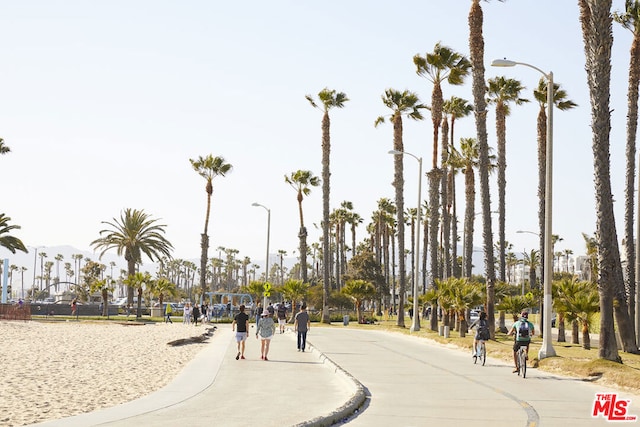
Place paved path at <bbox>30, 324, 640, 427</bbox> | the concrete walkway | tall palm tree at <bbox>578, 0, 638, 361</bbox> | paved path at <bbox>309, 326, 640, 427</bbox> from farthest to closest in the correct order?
tall palm tree at <bbox>578, 0, 638, 361</bbox>, paved path at <bbox>309, 326, 640, 427</bbox>, paved path at <bbox>30, 324, 640, 427</bbox>, the concrete walkway

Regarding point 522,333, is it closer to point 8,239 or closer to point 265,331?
point 265,331

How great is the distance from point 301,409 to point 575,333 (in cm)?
2594

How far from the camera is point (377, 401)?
1580 centimetres

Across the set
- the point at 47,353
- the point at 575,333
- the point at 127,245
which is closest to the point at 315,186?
the point at 127,245

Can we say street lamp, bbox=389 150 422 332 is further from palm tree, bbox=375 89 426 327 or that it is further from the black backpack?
the black backpack

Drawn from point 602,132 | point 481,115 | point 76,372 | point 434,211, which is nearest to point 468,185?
point 434,211

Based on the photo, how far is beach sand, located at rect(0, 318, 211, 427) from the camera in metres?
14.6

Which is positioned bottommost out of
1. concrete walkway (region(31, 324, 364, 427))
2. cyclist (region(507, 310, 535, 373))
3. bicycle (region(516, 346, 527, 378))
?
concrete walkway (region(31, 324, 364, 427))

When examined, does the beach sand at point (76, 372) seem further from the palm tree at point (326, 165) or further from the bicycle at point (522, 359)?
the palm tree at point (326, 165)

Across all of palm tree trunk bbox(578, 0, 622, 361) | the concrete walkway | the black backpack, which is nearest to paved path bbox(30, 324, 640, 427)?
the concrete walkway

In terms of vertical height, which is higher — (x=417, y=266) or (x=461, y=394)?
(x=417, y=266)

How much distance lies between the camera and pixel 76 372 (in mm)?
21797

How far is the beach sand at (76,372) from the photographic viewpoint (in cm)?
1464

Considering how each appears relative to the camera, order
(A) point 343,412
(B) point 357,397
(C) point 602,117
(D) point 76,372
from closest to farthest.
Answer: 1. (A) point 343,412
2. (B) point 357,397
3. (D) point 76,372
4. (C) point 602,117
